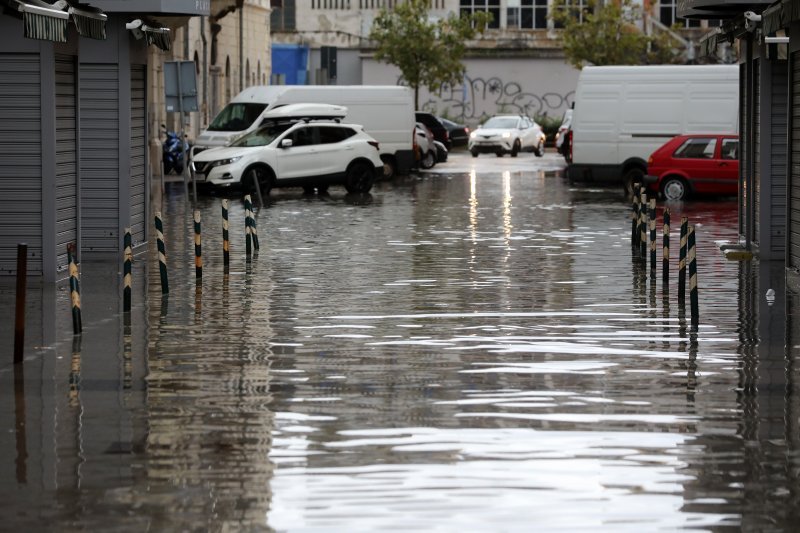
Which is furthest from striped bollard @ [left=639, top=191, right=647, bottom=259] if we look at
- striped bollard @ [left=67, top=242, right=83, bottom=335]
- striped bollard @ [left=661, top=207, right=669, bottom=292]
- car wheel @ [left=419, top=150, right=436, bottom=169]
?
car wheel @ [left=419, top=150, right=436, bottom=169]

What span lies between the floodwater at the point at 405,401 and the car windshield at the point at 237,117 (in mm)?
22247

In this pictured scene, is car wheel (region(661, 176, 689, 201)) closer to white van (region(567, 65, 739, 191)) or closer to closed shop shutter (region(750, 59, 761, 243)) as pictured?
white van (region(567, 65, 739, 191))

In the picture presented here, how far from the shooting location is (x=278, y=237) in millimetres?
25672

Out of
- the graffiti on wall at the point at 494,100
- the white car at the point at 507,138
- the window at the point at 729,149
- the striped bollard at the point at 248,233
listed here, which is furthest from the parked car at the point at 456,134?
the striped bollard at the point at 248,233

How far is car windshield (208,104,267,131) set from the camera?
4339cm

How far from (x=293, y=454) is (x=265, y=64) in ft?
198

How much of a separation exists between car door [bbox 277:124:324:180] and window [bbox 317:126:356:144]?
15 centimetres

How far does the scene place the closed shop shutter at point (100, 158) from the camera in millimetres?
21672

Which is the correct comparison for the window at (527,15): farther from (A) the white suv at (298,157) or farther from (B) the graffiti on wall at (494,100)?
(A) the white suv at (298,157)

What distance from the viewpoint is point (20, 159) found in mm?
18344

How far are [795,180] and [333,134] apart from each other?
814 inches

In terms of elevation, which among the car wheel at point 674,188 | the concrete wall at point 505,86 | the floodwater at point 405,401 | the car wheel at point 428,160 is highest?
the concrete wall at point 505,86

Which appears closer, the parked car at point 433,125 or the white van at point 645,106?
the white van at point 645,106

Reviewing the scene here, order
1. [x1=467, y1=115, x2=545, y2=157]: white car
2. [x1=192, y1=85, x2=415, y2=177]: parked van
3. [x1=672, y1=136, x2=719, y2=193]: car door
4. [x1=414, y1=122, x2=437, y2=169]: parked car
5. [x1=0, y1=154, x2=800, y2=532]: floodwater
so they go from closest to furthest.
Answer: [x1=0, y1=154, x2=800, y2=532]: floodwater
[x1=672, y1=136, x2=719, y2=193]: car door
[x1=192, y1=85, x2=415, y2=177]: parked van
[x1=414, y1=122, x2=437, y2=169]: parked car
[x1=467, y1=115, x2=545, y2=157]: white car
